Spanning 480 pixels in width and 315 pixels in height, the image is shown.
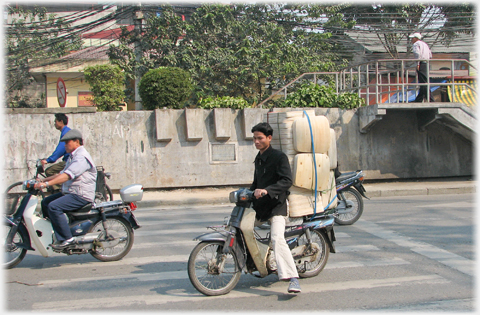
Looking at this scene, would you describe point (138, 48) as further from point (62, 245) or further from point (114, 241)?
point (62, 245)

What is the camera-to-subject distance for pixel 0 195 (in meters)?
10.6

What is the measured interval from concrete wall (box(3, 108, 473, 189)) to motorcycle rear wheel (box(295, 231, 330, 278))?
A: 7.19 meters

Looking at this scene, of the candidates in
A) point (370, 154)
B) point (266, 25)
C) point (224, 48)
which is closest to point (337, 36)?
point (266, 25)

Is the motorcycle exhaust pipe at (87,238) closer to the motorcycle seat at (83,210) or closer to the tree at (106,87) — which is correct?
the motorcycle seat at (83,210)

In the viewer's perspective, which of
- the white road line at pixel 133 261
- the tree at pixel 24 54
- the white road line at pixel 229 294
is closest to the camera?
the white road line at pixel 229 294

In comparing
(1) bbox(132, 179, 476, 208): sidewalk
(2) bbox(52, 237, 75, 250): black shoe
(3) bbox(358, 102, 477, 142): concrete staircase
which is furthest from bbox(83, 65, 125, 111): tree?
(2) bbox(52, 237, 75, 250): black shoe

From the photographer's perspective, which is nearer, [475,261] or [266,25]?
[475,261]

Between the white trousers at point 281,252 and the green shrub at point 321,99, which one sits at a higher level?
the green shrub at point 321,99

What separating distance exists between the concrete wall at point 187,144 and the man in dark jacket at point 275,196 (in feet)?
24.6

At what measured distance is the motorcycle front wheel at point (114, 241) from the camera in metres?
6.24

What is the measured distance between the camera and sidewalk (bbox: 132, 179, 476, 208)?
37.3 feet

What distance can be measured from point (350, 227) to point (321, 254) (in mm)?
2912

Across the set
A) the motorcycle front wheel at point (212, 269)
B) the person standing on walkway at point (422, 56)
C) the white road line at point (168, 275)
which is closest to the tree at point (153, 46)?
the person standing on walkway at point (422, 56)

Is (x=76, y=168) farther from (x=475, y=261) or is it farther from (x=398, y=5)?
(x=398, y=5)
